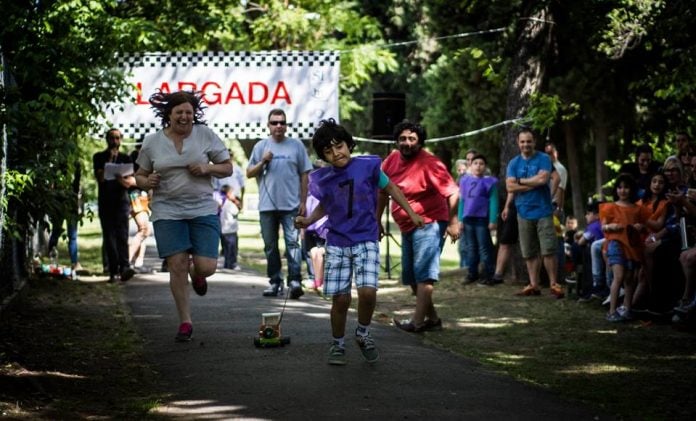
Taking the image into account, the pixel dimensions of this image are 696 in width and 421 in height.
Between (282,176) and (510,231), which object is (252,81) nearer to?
(510,231)

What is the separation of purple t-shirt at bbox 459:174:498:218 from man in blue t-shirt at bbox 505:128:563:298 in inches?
98.4

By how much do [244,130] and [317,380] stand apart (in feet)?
38.6

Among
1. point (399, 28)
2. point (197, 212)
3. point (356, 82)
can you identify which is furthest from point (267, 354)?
point (399, 28)

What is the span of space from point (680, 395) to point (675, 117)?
620 inches

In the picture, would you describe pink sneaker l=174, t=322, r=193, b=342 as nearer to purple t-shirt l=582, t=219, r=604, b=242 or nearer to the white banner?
purple t-shirt l=582, t=219, r=604, b=242

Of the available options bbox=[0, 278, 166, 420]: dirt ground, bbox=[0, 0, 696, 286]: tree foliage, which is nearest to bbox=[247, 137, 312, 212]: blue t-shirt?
bbox=[0, 0, 696, 286]: tree foliage

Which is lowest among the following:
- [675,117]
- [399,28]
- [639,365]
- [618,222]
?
[639,365]

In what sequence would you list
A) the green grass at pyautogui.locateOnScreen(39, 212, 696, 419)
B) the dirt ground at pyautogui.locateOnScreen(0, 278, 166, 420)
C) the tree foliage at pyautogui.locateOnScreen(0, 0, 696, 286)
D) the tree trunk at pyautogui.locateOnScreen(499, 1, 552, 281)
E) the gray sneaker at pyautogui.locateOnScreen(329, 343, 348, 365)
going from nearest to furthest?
the dirt ground at pyautogui.locateOnScreen(0, 278, 166, 420) → the green grass at pyautogui.locateOnScreen(39, 212, 696, 419) → the gray sneaker at pyautogui.locateOnScreen(329, 343, 348, 365) → the tree foliage at pyautogui.locateOnScreen(0, 0, 696, 286) → the tree trunk at pyautogui.locateOnScreen(499, 1, 552, 281)

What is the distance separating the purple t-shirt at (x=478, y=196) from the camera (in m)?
18.1

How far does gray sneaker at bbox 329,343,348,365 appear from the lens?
8914mm

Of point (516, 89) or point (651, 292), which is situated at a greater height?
point (516, 89)

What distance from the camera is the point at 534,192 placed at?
15.4 meters

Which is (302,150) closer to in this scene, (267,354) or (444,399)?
(267,354)

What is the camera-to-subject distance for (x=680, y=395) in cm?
812
